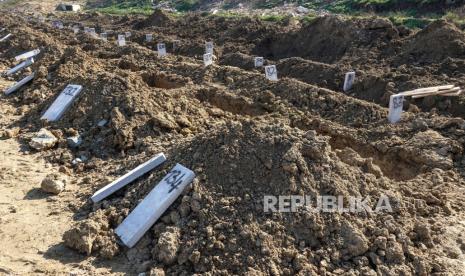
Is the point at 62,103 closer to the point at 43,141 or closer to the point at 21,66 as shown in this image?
the point at 43,141

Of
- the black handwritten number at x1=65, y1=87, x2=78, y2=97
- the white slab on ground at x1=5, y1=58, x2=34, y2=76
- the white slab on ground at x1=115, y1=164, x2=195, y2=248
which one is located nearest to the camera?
the white slab on ground at x1=115, y1=164, x2=195, y2=248

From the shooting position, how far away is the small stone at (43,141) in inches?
279

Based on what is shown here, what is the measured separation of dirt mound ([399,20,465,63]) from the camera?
10.0 m

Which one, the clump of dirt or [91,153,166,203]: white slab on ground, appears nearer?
the clump of dirt

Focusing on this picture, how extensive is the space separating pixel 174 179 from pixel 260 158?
0.90 metres

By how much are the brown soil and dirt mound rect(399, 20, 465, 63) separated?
4cm

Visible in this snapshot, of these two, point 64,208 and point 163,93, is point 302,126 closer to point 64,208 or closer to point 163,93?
point 163,93

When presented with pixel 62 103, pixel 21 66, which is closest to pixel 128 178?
pixel 62 103

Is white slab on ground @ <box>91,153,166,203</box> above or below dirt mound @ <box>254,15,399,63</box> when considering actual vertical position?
above

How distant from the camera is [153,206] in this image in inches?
189

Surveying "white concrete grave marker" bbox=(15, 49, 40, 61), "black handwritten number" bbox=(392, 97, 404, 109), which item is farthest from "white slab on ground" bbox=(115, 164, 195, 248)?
"white concrete grave marker" bbox=(15, 49, 40, 61)

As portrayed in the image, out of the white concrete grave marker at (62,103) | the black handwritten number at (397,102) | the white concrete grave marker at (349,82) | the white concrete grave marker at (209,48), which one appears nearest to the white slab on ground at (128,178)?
the white concrete grave marker at (62,103)

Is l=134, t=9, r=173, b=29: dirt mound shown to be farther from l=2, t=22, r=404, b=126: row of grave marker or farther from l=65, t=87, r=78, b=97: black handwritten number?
l=65, t=87, r=78, b=97: black handwritten number

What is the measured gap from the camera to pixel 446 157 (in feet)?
20.9
